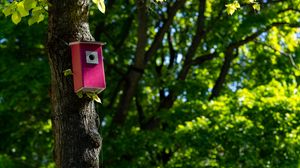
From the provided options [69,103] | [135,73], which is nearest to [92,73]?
[69,103]

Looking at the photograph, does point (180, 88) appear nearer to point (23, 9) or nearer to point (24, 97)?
point (24, 97)

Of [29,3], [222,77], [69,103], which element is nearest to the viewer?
[29,3]

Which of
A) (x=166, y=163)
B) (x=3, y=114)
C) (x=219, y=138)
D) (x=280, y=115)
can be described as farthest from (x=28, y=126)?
(x=280, y=115)

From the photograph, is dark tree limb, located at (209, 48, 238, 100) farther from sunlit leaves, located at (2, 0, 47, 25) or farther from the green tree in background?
sunlit leaves, located at (2, 0, 47, 25)

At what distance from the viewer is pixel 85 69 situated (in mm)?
4309

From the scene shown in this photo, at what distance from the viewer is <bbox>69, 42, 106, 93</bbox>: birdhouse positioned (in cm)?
426

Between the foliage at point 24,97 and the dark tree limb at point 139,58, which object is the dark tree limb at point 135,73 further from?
the foliage at point 24,97

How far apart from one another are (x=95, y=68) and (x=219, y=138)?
505 centimetres

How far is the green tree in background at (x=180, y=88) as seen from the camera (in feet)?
29.9

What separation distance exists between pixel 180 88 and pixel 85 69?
6892mm

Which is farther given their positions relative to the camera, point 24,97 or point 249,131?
point 24,97

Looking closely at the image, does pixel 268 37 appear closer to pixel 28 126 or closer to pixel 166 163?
pixel 166 163

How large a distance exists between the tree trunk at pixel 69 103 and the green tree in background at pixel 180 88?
3436 millimetres

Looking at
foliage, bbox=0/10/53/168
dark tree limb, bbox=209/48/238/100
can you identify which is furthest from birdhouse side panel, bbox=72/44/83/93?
dark tree limb, bbox=209/48/238/100
